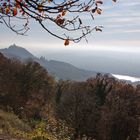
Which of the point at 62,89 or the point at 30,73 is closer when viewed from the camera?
the point at 30,73

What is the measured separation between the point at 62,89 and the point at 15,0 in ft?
308

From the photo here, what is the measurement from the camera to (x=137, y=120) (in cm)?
6244

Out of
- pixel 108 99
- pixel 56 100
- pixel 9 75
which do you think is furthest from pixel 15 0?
pixel 56 100

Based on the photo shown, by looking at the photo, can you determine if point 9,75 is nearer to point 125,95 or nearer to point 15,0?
point 125,95

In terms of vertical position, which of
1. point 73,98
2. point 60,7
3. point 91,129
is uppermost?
point 60,7

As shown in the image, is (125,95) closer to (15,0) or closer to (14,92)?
(14,92)

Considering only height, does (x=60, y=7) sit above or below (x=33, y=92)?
above

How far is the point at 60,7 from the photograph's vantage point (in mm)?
6996

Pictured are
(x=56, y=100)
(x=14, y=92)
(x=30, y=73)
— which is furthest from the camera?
(x=56, y=100)

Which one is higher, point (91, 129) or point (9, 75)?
point (9, 75)

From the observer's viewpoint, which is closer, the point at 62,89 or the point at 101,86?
the point at 101,86

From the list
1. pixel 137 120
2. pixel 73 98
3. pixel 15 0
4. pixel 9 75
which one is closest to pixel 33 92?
pixel 9 75

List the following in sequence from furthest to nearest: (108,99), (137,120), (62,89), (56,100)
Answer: (62,89)
(56,100)
(108,99)
(137,120)

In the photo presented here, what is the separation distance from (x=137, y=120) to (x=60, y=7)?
5704 cm
